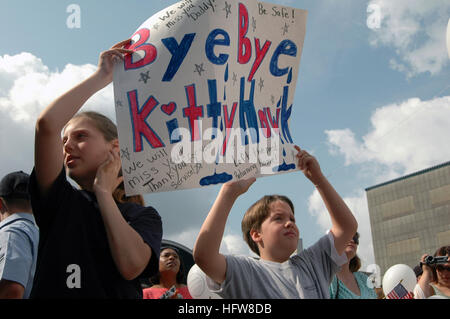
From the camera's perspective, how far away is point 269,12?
8.32 feet

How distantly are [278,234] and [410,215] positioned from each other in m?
64.5

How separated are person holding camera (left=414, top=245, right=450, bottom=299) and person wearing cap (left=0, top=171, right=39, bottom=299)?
312 centimetres

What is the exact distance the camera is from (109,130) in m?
2.05

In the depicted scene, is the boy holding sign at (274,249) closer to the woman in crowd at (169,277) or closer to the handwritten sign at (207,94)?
the handwritten sign at (207,94)

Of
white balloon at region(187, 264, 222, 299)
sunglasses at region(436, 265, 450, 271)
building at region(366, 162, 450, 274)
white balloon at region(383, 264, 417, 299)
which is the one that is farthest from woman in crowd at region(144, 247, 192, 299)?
building at region(366, 162, 450, 274)

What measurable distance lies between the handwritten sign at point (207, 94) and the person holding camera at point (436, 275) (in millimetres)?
2208

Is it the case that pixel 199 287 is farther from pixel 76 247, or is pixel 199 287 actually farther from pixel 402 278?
pixel 402 278

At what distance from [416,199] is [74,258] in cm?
6452

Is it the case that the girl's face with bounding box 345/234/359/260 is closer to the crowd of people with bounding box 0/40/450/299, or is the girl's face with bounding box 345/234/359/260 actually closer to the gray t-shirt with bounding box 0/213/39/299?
the crowd of people with bounding box 0/40/450/299

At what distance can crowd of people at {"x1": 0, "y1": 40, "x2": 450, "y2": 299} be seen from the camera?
5.56 feet

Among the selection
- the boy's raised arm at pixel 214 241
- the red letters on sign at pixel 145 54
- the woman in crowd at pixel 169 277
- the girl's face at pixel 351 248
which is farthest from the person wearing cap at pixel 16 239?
the girl's face at pixel 351 248

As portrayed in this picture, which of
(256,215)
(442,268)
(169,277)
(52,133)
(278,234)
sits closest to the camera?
(52,133)

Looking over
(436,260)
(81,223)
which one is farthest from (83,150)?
(436,260)
